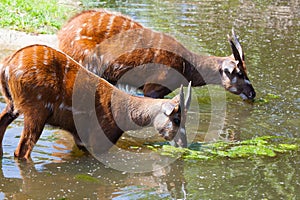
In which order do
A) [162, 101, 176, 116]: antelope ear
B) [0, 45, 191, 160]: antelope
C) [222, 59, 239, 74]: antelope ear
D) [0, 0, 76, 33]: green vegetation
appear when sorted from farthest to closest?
[0, 0, 76, 33]: green vegetation → [222, 59, 239, 74]: antelope ear → [162, 101, 176, 116]: antelope ear → [0, 45, 191, 160]: antelope

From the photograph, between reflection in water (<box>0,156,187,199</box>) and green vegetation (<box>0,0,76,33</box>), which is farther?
green vegetation (<box>0,0,76,33</box>)

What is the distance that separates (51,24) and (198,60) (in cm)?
352

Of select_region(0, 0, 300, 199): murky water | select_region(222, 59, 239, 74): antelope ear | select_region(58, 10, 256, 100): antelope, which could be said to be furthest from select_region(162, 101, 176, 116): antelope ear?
select_region(222, 59, 239, 74): antelope ear

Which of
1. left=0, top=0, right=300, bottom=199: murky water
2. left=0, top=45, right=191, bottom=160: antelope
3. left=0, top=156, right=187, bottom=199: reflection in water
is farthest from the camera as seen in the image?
left=0, top=45, right=191, bottom=160: antelope

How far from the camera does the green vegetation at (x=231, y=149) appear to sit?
711cm

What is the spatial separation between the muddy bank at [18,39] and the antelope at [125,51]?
213 centimetres

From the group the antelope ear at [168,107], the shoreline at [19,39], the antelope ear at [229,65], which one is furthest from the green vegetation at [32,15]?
the antelope ear at [168,107]

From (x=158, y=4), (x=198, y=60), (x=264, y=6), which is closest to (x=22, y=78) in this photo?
(x=198, y=60)

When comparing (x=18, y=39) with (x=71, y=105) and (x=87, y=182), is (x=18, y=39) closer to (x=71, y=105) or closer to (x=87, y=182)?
(x=71, y=105)

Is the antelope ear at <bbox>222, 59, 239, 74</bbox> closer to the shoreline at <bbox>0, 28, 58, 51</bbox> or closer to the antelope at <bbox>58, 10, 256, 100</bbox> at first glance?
the antelope at <bbox>58, 10, 256, 100</bbox>

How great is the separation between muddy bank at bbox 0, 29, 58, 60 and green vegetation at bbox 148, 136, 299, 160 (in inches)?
171

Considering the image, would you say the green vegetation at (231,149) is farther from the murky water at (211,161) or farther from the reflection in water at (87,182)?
the reflection in water at (87,182)

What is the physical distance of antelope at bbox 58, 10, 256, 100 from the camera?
855 centimetres

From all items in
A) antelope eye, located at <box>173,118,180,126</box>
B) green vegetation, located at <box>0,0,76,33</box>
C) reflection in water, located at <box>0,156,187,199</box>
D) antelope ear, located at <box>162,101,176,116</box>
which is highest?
green vegetation, located at <box>0,0,76,33</box>
